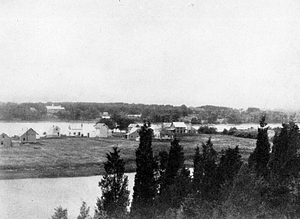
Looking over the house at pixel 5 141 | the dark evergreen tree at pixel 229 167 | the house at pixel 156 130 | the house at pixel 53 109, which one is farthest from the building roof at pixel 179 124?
the house at pixel 5 141

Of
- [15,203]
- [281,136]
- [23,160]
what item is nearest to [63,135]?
[23,160]

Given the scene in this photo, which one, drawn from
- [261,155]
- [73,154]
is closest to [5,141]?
[73,154]

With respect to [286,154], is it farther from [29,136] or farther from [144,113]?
[29,136]

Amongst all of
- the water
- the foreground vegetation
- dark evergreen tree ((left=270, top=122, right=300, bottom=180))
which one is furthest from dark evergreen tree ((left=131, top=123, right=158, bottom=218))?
dark evergreen tree ((left=270, top=122, right=300, bottom=180))

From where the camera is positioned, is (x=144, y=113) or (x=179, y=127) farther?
(x=179, y=127)

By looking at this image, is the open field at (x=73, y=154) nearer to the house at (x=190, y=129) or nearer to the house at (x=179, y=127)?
the house at (x=190, y=129)

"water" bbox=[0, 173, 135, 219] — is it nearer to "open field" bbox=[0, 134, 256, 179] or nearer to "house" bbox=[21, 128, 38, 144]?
"open field" bbox=[0, 134, 256, 179]

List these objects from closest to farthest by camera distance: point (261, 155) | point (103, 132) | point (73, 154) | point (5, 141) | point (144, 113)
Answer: point (261, 155) < point (5, 141) < point (144, 113) < point (103, 132) < point (73, 154)
